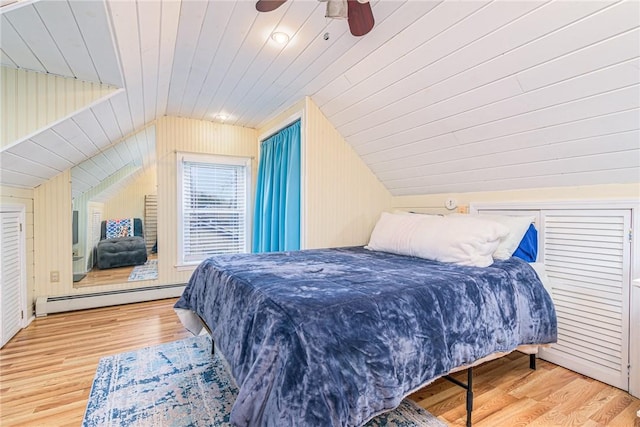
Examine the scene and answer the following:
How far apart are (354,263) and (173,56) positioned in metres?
2.00

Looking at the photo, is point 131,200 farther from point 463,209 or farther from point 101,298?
point 463,209

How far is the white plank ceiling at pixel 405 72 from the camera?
1.42 meters

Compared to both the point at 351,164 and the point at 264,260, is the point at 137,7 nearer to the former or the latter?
the point at 264,260

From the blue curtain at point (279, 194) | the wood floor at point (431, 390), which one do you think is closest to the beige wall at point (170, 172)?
the blue curtain at point (279, 194)

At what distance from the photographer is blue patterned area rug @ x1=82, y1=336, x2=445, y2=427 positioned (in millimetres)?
1548

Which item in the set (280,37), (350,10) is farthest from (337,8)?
(280,37)

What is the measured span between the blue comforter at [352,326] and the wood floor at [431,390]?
34cm

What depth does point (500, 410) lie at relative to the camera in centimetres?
166

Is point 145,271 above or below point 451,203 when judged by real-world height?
below

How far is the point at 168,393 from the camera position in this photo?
1.77 meters

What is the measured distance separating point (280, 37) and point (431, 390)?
8.06 ft

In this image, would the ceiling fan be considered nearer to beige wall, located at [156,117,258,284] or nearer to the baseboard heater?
beige wall, located at [156,117,258,284]

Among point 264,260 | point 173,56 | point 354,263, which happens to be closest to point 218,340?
point 264,260

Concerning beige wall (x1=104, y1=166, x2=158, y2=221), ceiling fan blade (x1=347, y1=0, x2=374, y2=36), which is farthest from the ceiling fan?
beige wall (x1=104, y1=166, x2=158, y2=221)
